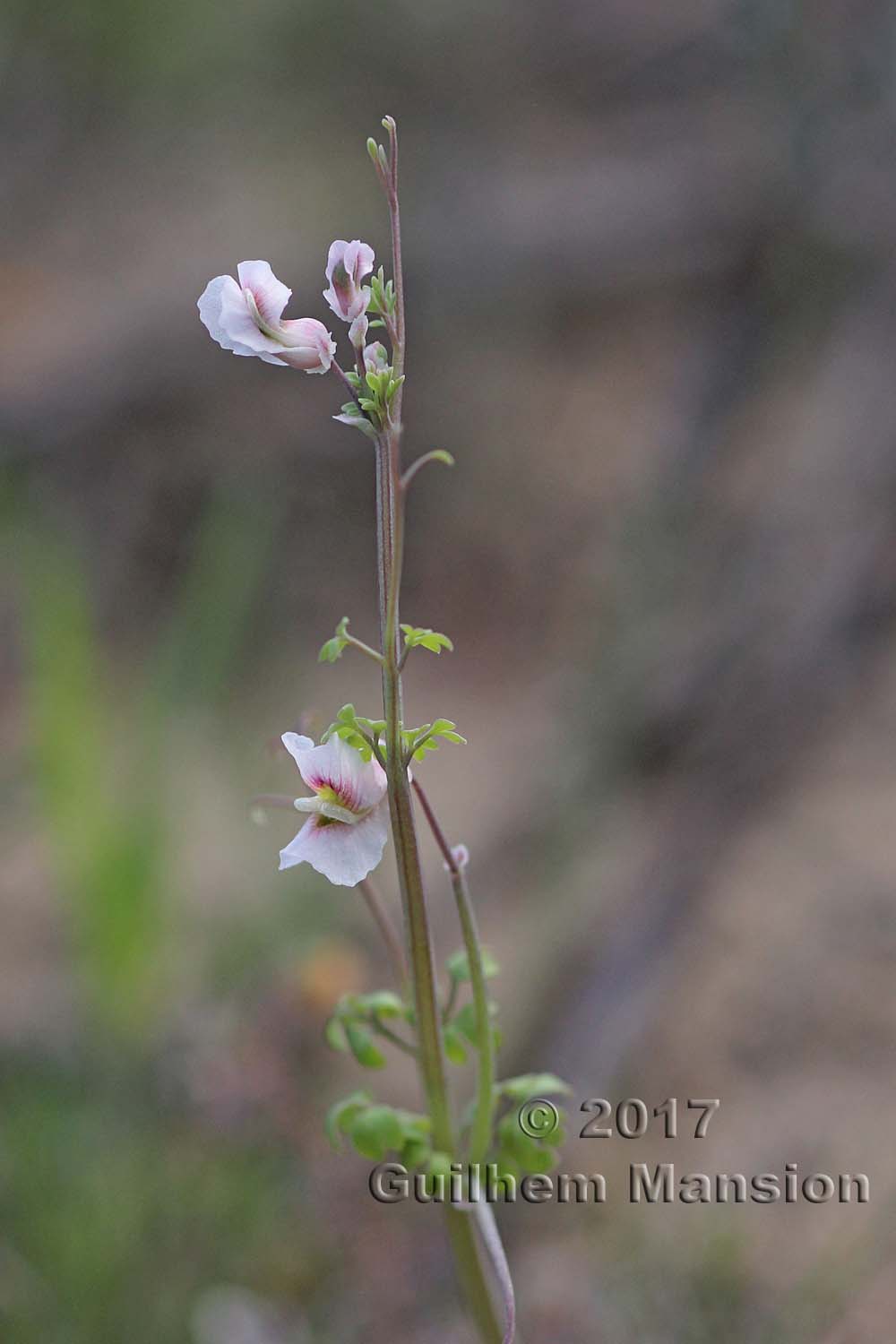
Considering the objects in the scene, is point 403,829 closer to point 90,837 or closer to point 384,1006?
point 384,1006

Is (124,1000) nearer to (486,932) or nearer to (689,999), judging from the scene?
(486,932)

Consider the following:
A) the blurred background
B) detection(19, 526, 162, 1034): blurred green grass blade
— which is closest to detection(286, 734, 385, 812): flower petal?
the blurred background

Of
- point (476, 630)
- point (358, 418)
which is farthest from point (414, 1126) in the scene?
point (476, 630)

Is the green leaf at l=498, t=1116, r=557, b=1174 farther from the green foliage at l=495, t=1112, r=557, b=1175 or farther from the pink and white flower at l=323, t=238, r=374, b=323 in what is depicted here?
the pink and white flower at l=323, t=238, r=374, b=323

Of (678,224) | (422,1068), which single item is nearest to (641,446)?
(678,224)

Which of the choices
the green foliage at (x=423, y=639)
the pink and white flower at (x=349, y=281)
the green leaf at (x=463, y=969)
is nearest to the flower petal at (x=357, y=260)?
the pink and white flower at (x=349, y=281)

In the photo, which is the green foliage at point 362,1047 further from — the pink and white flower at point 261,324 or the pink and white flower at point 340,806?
the pink and white flower at point 261,324
